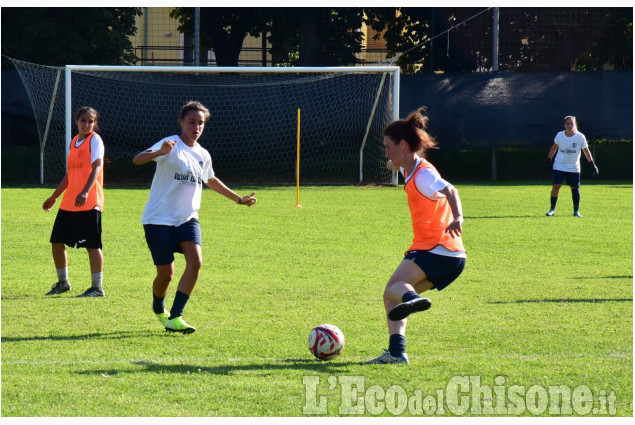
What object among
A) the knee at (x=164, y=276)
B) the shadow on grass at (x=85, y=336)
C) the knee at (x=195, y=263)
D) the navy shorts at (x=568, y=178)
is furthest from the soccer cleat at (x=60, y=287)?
the navy shorts at (x=568, y=178)

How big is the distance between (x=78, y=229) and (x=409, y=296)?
402 cm

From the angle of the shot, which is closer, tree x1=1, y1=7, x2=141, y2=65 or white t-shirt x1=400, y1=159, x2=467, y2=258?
white t-shirt x1=400, y1=159, x2=467, y2=258

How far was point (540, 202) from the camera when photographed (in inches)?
749

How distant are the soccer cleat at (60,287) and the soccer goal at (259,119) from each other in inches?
606

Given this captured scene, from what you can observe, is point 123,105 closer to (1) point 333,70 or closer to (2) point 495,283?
(1) point 333,70

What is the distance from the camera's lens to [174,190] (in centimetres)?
663

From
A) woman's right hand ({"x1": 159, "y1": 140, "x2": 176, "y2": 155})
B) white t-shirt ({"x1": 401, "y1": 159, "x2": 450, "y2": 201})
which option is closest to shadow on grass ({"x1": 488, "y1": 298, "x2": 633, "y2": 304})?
white t-shirt ({"x1": 401, "y1": 159, "x2": 450, "y2": 201})

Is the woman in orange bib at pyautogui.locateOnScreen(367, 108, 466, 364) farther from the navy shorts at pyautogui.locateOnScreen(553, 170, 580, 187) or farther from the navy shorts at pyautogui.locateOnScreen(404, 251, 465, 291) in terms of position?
the navy shorts at pyautogui.locateOnScreen(553, 170, 580, 187)

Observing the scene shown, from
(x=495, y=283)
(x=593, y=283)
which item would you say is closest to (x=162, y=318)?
(x=495, y=283)

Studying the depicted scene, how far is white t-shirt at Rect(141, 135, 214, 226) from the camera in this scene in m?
6.61

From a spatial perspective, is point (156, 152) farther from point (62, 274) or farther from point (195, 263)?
point (62, 274)

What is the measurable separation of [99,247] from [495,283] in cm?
404

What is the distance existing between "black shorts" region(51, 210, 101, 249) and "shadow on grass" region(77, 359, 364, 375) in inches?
112

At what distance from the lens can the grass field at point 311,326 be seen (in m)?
4.93
